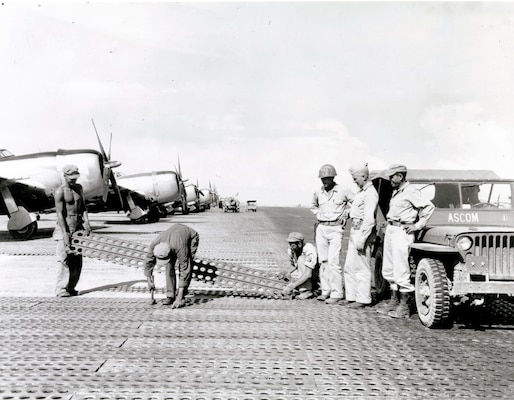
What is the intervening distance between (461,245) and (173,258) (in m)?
3.82

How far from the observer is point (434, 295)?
5.95 metres

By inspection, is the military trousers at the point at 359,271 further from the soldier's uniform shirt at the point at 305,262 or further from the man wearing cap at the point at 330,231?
the soldier's uniform shirt at the point at 305,262

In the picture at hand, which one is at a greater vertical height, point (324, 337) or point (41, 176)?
point (41, 176)

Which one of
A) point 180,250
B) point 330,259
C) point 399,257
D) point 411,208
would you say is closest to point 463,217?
point 411,208

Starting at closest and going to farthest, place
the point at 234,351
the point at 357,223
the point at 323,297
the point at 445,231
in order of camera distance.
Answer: the point at 234,351, the point at 445,231, the point at 357,223, the point at 323,297

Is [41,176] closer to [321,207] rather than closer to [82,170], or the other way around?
[82,170]

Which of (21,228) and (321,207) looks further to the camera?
(21,228)

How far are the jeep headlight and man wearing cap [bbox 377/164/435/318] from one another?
654mm

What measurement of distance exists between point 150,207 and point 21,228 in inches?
669

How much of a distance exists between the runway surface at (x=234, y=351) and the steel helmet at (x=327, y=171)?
1954mm

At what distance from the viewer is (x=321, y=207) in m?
7.93

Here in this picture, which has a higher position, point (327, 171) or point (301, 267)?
point (327, 171)

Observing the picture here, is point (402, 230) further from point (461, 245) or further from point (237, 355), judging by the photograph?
point (237, 355)

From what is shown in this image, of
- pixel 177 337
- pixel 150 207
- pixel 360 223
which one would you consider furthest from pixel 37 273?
pixel 150 207
